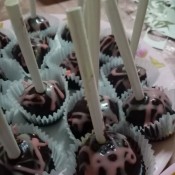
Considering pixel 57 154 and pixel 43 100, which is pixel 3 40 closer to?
pixel 43 100

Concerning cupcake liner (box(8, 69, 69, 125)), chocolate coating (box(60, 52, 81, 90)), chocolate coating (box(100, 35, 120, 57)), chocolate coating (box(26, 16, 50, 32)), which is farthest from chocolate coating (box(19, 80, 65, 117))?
chocolate coating (box(26, 16, 50, 32))

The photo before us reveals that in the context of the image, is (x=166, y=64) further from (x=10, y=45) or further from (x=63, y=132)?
(x=10, y=45)

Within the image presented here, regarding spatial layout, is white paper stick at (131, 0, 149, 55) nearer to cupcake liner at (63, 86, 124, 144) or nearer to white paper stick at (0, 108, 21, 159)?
cupcake liner at (63, 86, 124, 144)

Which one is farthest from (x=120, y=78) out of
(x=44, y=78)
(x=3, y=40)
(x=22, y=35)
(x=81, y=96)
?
A: (x=3, y=40)

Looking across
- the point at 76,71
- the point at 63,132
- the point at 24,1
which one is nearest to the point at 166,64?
the point at 76,71

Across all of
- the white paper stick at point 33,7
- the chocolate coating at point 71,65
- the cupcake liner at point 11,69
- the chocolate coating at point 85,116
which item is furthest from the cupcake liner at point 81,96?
the white paper stick at point 33,7

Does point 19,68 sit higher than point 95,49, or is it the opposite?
point 95,49
